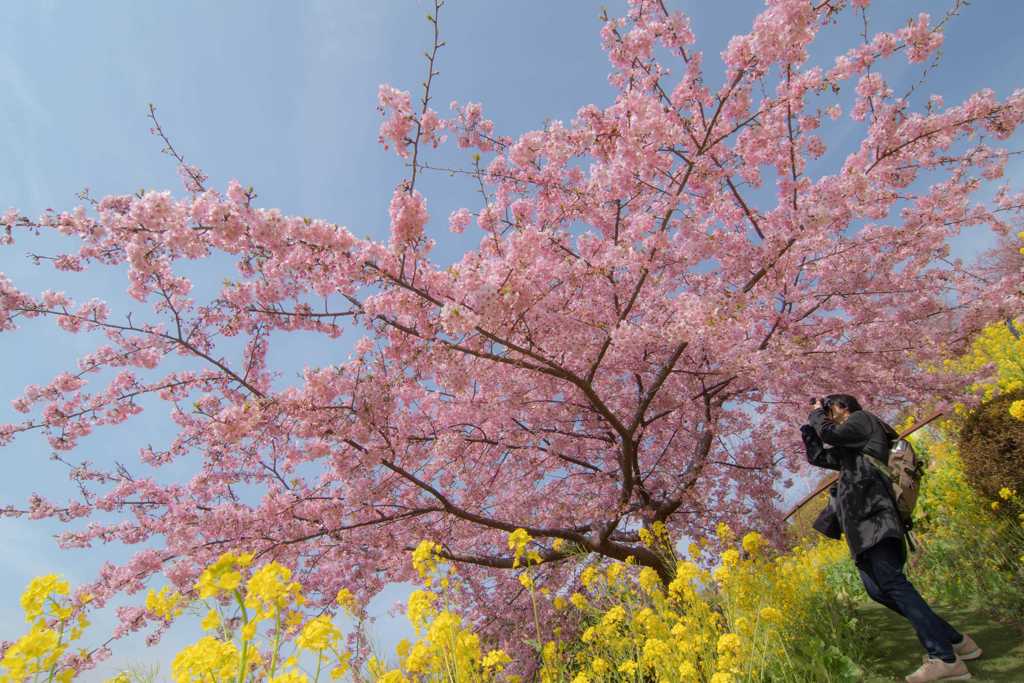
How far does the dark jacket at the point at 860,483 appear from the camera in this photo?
4.00 m

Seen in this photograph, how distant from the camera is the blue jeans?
3.77m

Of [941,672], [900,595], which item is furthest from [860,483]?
[941,672]

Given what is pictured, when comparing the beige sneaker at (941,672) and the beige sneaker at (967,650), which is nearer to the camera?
the beige sneaker at (941,672)

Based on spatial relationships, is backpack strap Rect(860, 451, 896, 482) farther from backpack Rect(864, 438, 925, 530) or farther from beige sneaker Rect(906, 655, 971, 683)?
beige sneaker Rect(906, 655, 971, 683)

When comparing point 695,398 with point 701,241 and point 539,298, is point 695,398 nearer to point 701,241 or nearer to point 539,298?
point 701,241

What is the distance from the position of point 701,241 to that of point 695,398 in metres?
2.17

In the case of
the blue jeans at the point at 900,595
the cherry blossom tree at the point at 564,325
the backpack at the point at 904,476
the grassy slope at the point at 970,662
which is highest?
the cherry blossom tree at the point at 564,325

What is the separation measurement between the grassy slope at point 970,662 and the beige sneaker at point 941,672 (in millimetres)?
90

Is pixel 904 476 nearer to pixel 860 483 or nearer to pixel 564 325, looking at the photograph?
pixel 860 483

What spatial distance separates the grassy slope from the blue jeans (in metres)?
0.25

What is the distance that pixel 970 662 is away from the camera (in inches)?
158

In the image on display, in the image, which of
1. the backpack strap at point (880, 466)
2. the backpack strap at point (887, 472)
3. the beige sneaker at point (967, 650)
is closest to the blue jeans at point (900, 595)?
the beige sneaker at point (967, 650)

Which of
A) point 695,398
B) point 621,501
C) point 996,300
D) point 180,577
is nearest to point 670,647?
point 621,501

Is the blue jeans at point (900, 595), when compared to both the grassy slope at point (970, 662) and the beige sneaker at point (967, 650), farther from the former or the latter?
the grassy slope at point (970, 662)
